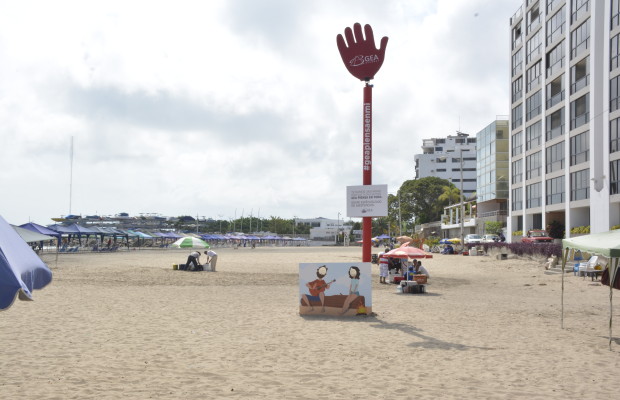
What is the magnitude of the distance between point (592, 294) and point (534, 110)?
1187 inches

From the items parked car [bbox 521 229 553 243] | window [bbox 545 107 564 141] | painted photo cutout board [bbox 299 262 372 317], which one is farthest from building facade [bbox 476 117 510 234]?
painted photo cutout board [bbox 299 262 372 317]

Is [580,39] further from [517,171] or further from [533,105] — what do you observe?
[517,171]

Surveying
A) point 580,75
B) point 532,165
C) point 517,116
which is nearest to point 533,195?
point 532,165

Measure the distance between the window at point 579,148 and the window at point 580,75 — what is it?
10.6ft

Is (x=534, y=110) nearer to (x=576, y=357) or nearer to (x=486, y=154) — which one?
(x=486, y=154)

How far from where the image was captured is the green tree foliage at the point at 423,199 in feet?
337

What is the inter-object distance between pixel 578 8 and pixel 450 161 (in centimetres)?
9990

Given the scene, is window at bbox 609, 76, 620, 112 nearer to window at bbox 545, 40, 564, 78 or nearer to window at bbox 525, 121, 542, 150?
window at bbox 545, 40, 564, 78

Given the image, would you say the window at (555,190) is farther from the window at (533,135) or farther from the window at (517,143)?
the window at (517,143)

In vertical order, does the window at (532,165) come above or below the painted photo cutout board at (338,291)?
above

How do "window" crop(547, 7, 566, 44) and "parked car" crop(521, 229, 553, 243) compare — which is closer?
"parked car" crop(521, 229, 553, 243)

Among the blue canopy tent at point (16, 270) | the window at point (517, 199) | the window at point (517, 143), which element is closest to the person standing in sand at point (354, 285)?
the blue canopy tent at point (16, 270)

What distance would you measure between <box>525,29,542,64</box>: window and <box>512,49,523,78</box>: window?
5.47 feet

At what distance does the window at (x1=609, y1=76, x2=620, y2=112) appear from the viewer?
32.7m
